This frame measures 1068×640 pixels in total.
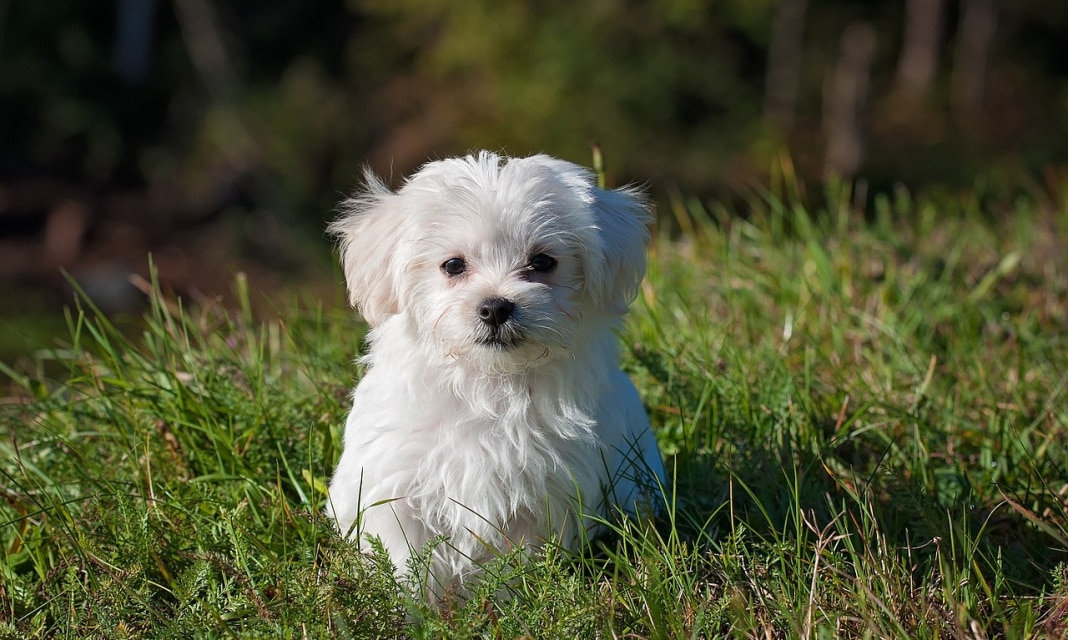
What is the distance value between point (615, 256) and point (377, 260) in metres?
0.72

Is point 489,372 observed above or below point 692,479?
above

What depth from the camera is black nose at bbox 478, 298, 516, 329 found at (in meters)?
2.90

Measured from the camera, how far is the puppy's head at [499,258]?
296cm

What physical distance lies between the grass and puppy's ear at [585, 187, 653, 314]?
663 mm

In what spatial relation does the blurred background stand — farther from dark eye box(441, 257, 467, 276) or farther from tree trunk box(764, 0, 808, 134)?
dark eye box(441, 257, 467, 276)

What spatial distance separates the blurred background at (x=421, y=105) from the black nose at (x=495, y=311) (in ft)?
36.5

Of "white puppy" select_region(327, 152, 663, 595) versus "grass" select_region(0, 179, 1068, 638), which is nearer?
"grass" select_region(0, 179, 1068, 638)

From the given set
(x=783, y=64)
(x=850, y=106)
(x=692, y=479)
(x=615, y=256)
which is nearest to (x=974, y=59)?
(x=783, y=64)

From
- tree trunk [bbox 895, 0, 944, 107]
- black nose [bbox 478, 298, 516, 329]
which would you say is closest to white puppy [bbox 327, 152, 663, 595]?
black nose [bbox 478, 298, 516, 329]

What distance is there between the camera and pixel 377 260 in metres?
3.16

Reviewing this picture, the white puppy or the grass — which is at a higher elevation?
the white puppy

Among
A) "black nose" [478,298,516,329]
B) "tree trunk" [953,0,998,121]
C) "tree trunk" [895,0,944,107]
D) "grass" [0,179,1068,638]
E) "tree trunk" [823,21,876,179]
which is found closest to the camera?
"grass" [0,179,1068,638]

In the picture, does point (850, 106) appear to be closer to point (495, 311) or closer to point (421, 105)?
point (421, 105)

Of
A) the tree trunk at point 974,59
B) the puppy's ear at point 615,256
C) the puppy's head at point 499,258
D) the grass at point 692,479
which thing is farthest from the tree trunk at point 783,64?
the puppy's head at point 499,258
